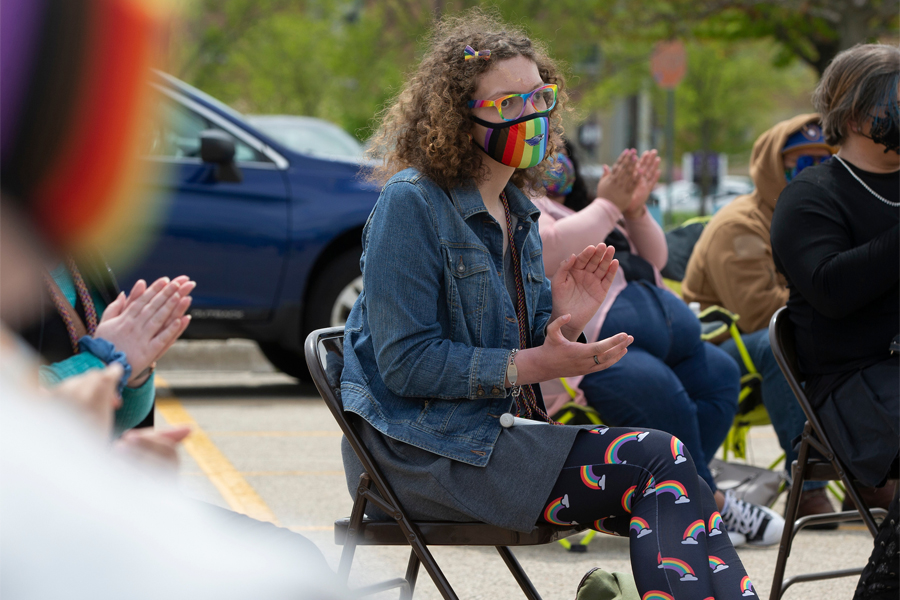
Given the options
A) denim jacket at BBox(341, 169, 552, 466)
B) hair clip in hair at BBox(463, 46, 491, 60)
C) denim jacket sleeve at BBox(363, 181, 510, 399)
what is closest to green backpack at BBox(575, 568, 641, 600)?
denim jacket at BBox(341, 169, 552, 466)

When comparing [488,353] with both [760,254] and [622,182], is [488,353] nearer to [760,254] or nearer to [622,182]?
[622,182]

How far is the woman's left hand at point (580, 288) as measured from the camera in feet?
7.88

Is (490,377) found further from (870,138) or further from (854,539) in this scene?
(854,539)

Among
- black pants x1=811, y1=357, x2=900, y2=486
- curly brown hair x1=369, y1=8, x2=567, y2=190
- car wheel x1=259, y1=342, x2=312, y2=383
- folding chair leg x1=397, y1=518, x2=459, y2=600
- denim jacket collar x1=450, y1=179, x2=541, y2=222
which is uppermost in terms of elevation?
curly brown hair x1=369, y1=8, x2=567, y2=190

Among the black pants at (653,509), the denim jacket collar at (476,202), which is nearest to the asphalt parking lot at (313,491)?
the black pants at (653,509)

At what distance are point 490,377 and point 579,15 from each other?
1940cm

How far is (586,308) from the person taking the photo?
241cm

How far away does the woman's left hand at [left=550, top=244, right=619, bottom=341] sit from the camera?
2402mm

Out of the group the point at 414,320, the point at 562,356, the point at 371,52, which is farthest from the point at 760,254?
the point at 371,52

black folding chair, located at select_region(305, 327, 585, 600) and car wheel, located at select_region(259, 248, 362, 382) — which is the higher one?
black folding chair, located at select_region(305, 327, 585, 600)

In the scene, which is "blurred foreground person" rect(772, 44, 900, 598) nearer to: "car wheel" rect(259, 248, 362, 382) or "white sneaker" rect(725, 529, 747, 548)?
"white sneaker" rect(725, 529, 747, 548)

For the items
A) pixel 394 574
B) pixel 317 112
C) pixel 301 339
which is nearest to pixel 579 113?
pixel 394 574

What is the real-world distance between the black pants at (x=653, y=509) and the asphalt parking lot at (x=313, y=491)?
2.87 ft

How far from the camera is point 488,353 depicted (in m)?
2.21
